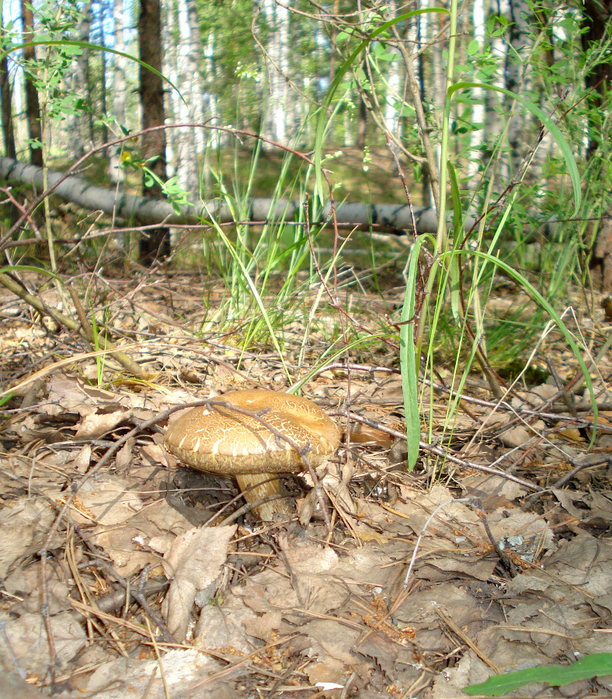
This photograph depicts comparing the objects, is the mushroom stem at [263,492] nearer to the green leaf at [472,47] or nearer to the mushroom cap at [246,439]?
the mushroom cap at [246,439]

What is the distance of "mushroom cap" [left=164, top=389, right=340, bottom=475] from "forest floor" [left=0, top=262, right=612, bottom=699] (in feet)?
0.74

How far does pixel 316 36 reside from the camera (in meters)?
17.7

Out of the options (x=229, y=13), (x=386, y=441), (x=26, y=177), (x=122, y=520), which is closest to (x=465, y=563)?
(x=386, y=441)

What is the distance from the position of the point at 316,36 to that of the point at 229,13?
126 inches

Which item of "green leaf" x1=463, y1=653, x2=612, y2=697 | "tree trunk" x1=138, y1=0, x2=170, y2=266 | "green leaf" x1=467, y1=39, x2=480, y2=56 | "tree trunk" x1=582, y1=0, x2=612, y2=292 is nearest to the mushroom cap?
"green leaf" x1=463, y1=653, x2=612, y2=697

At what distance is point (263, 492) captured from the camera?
1.60 meters

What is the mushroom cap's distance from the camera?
4.28ft

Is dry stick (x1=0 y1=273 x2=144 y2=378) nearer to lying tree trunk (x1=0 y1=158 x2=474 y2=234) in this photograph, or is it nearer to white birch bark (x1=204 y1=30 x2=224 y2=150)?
white birch bark (x1=204 y1=30 x2=224 y2=150)

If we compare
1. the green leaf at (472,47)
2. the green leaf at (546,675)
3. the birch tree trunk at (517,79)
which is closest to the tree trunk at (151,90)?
the birch tree trunk at (517,79)

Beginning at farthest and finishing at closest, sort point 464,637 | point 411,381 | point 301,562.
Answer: point 301,562, point 411,381, point 464,637

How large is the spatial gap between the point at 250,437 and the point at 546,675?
84 cm

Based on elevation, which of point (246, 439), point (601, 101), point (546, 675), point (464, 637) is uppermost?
point (601, 101)

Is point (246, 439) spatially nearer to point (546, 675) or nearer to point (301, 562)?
point (301, 562)

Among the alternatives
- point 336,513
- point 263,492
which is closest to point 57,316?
point 263,492
